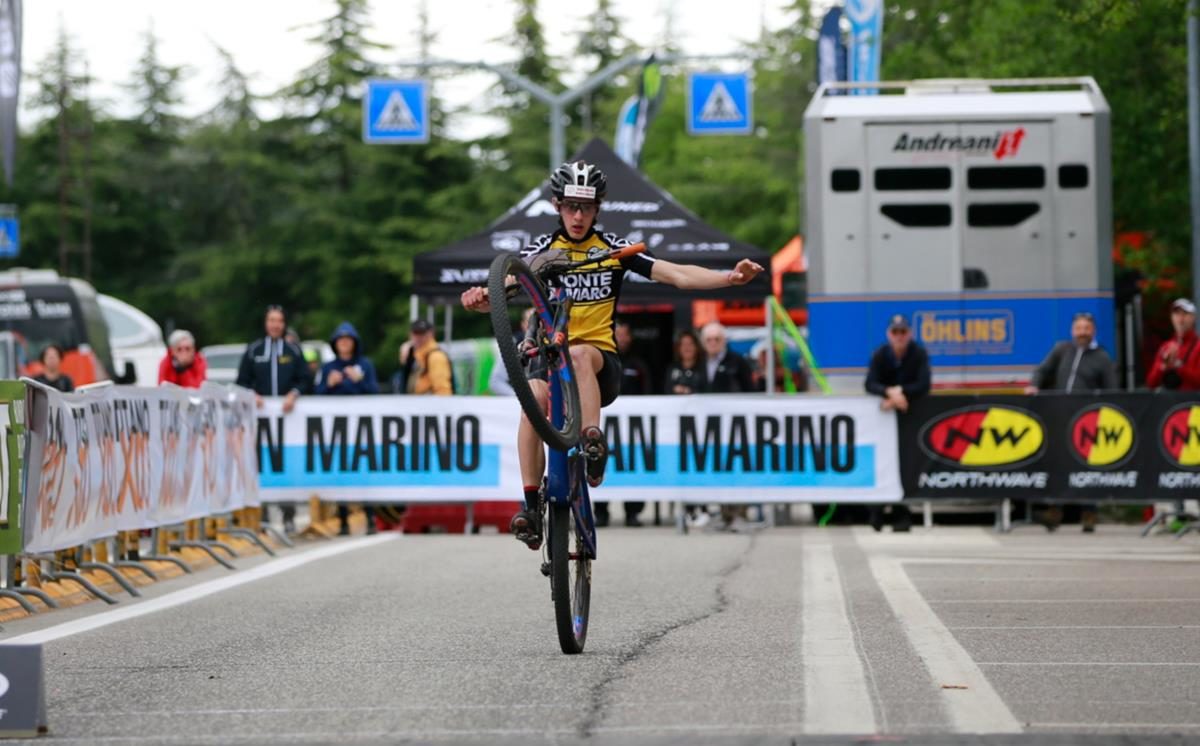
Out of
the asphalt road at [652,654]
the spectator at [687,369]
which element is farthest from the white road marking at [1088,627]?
the spectator at [687,369]

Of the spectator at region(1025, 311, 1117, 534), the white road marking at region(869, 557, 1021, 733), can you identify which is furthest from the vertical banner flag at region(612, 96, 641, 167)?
the white road marking at region(869, 557, 1021, 733)

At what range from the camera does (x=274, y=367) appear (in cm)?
2148

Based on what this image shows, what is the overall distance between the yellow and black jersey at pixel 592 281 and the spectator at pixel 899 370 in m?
10.2

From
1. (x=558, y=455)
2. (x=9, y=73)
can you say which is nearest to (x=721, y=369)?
(x=9, y=73)

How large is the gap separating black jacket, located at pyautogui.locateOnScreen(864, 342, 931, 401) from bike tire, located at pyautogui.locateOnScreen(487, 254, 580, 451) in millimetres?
10766

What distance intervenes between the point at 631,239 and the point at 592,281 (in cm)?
1249

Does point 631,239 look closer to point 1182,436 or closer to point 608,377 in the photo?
point 1182,436

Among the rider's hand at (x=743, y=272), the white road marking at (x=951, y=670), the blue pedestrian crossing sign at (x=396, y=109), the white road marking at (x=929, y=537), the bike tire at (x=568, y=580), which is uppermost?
the blue pedestrian crossing sign at (x=396, y=109)

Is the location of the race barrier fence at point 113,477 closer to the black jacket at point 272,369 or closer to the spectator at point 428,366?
the black jacket at point 272,369

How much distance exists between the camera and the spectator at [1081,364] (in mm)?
20172

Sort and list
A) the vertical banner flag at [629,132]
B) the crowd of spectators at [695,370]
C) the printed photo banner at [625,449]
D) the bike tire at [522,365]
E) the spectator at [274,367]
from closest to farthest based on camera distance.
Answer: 1. the bike tire at [522,365]
2. the crowd of spectators at [695,370]
3. the printed photo banner at [625,449]
4. the spectator at [274,367]
5. the vertical banner flag at [629,132]

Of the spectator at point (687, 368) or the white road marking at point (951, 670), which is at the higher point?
the spectator at point (687, 368)

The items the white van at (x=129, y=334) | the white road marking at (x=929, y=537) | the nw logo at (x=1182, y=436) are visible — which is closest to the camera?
the white road marking at (x=929, y=537)

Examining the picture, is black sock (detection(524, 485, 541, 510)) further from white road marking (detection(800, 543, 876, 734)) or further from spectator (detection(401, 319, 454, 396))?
spectator (detection(401, 319, 454, 396))
